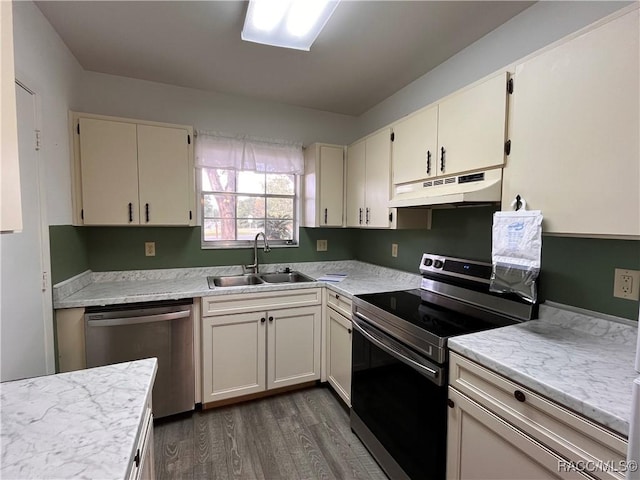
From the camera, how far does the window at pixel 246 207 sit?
9.16ft

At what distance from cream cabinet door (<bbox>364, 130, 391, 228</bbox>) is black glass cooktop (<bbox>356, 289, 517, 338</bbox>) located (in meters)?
0.60

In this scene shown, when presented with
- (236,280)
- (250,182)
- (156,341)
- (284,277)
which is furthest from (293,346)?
(250,182)

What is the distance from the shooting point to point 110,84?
94.0 inches

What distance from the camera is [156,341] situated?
2.02 metres

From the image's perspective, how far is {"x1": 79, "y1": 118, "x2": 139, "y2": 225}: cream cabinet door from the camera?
82.9 inches

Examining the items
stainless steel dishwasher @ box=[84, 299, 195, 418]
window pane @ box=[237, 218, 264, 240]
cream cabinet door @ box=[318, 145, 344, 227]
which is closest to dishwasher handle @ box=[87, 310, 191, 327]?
stainless steel dishwasher @ box=[84, 299, 195, 418]

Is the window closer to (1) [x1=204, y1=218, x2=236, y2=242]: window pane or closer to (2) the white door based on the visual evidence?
(1) [x1=204, y1=218, x2=236, y2=242]: window pane

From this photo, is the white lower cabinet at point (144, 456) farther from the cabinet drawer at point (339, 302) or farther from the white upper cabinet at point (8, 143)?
the cabinet drawer at point (339, 302)

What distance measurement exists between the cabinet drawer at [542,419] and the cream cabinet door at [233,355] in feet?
4.93

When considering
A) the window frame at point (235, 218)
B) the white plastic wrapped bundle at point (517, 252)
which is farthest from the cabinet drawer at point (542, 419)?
the window frame at point (235, 218)

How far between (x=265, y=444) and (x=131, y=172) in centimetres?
213

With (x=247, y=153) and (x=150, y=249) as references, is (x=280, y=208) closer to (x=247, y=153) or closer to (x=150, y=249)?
(x=247, y=153)

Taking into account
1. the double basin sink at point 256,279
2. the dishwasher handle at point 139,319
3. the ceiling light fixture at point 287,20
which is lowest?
the dishwasher handle at point 139,319

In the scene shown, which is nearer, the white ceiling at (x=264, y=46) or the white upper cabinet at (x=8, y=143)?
the white upper cabinet at (x=8, y=143)
